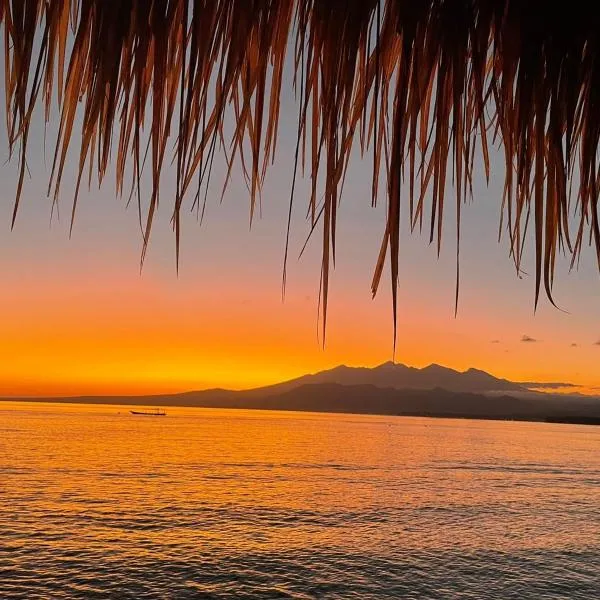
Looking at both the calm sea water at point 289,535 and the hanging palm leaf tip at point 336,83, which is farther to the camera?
the calm sea water at point 289,535

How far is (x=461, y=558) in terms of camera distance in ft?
49.8

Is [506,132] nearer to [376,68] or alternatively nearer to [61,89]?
[376,68]

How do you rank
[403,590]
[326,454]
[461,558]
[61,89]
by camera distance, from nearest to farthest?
[61,89] < [403,590] < [461,558] < [326,454]

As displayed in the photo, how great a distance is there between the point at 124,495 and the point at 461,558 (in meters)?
14.4

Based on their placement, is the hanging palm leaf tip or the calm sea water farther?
the calm sea water

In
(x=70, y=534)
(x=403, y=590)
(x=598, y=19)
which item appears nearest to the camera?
(x=598, y=19)

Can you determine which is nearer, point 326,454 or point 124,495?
point 124,495

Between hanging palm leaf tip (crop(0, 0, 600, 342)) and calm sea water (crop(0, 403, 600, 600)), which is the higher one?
hanging palm leaf tip (crop(0, 0, 600, 342))

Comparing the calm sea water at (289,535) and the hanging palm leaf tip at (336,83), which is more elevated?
the hanging palm leaf tip at (336,83)

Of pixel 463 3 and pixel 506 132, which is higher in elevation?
pixel 463 3

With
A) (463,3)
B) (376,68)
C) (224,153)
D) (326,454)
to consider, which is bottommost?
(326,454)

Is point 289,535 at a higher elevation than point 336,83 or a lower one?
lower

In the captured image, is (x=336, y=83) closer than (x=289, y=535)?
Yes

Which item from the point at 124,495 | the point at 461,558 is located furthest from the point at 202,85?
the point at 124,495
